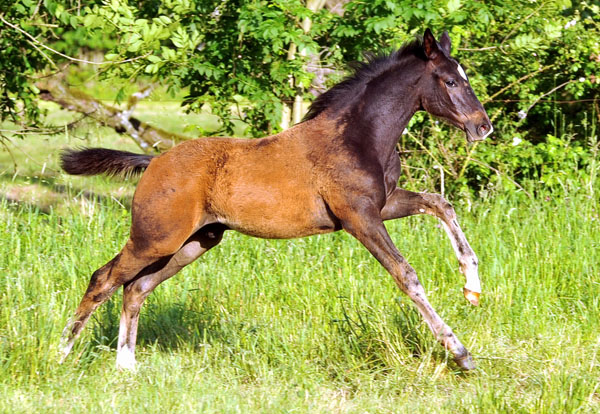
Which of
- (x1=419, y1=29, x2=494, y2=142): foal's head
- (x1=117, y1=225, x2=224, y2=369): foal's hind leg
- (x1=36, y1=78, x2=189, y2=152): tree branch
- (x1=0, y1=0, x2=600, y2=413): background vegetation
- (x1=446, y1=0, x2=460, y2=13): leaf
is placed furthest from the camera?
(x1=36, y1=78, x2=189, y2=152): tree branch

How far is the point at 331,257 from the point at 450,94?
7.52 feet

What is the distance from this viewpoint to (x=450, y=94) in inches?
191

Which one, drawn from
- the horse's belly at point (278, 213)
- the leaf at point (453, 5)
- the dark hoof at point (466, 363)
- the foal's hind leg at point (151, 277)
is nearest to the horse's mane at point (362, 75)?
the horse's belly at point (278, 213)

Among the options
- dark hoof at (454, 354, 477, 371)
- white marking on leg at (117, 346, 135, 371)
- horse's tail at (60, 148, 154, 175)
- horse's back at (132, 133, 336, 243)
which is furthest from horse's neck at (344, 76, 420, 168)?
white marking on leg at (117, 346, 135, 371)

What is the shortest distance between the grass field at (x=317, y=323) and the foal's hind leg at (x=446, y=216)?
423mm

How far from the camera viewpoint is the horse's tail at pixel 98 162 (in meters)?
5.30

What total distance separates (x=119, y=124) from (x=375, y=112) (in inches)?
211

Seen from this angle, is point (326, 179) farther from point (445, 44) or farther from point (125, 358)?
point (125, 358)

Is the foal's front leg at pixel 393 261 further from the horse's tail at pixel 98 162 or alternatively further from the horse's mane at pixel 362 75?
the horse's tail at pixel 98 162

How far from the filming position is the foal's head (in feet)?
15.9

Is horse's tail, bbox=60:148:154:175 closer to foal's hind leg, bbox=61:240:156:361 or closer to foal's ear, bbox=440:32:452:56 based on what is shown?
foal's hind leg, bbox=61:240:156:361

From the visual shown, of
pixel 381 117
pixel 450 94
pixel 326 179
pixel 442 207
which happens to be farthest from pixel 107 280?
pixel 450 94

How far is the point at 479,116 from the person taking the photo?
4848 mm

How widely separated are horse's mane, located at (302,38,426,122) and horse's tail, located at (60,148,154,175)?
121 cm
